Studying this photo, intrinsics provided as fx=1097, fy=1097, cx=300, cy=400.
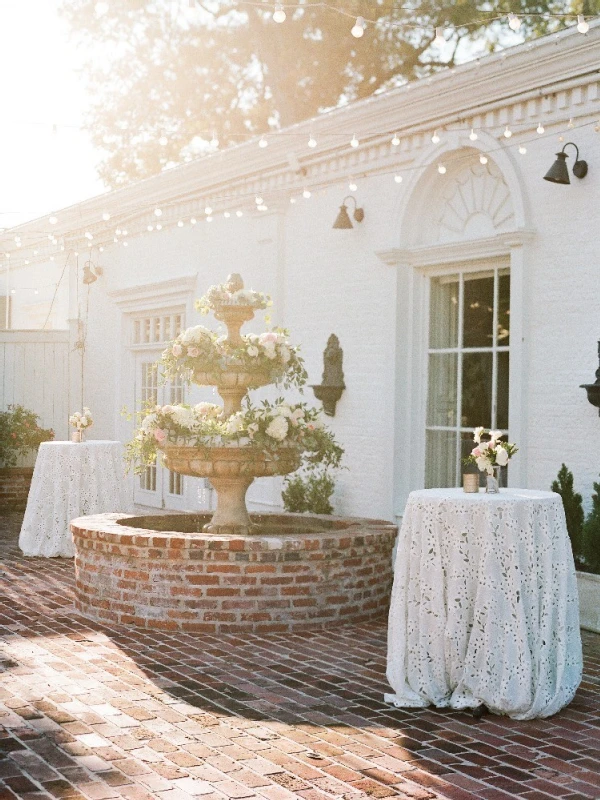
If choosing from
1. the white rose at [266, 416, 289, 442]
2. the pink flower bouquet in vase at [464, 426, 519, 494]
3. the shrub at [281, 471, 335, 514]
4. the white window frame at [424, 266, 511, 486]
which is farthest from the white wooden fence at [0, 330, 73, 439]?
the pink flower bouquet in vase at [464, 426, 519, 494]

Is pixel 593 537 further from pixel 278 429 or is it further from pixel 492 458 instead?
pixel 278 429

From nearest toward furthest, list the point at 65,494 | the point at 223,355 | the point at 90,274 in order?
the point at 223,355, the point at 65,494, the point at 90,274

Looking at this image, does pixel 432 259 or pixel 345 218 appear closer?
pixel 432 259

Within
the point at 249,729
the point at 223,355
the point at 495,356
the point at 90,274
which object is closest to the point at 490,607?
the point at 249,729

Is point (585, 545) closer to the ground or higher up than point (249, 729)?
higher up

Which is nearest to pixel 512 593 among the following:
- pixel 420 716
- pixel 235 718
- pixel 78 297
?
pixel 420 716

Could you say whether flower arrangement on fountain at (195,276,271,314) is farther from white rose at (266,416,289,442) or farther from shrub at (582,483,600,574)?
shrub at (582,483,600,574)

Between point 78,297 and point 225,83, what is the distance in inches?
306

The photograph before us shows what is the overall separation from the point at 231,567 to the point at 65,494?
11.8 ft

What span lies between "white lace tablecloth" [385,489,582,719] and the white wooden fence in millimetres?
10589

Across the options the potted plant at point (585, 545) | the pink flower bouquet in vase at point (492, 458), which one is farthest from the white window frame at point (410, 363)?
the pink flower bouquet in vase at point (492, 458)

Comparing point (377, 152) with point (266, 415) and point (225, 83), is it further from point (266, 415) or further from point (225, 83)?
point (225, 83)

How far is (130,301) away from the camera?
13719 millimetres

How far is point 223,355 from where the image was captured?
24.8 feet
